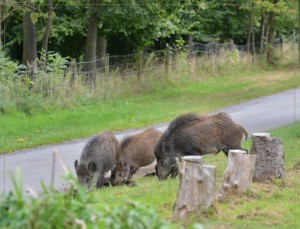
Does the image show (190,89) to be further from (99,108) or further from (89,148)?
(89,148)

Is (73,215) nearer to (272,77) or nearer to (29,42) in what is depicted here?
(29,42)

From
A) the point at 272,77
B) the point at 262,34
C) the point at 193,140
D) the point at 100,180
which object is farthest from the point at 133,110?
the point at 262,34

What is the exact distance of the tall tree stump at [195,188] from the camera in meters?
9.57

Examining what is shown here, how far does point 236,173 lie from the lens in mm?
11016

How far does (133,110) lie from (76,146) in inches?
232

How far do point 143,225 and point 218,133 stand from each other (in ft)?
27.3

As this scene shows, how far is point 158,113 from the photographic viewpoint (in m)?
24.4

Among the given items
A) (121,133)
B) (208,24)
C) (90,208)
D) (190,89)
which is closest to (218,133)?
(121,133)

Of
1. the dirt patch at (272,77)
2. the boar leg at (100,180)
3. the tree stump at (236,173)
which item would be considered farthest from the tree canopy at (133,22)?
the tree stump at (236,173)

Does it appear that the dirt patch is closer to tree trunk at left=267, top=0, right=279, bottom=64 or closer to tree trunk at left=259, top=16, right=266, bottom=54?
tree trunk at left=267, top=0, right=279, bottom=64

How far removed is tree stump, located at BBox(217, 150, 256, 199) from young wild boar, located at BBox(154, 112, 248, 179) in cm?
325

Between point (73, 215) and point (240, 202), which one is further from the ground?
point (73, 215)

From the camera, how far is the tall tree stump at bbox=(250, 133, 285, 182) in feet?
40.7

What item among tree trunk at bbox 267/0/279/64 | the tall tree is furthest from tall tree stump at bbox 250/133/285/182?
tree trunk at bbox 267/0/279/64
